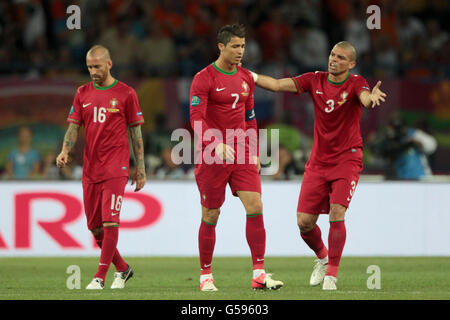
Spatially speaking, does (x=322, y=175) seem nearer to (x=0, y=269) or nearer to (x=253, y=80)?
(x=253, y=80)

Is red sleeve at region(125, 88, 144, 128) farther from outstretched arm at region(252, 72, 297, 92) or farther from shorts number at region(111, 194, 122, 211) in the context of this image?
outstretched arm at region(252, 72, 297, 92)

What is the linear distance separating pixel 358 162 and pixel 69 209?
5.56 metres

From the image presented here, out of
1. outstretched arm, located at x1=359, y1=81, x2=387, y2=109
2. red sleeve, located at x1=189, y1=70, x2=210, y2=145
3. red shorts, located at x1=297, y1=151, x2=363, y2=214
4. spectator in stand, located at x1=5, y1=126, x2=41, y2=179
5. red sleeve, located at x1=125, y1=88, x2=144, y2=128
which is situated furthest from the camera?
spectator in stand, located at x1=5, y1=126, x2=41, y2=179

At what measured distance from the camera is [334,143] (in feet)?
31.2

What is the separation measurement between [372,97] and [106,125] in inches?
100

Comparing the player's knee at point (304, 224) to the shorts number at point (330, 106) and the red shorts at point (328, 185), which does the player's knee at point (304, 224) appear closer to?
the red shorts at point (328, 185)

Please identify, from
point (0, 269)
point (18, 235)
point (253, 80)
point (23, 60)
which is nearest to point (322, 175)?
point (253, 80)

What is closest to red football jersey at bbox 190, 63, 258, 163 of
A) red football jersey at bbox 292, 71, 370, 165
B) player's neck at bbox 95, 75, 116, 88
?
red football jersey at bbox 292, 71, 370, 165

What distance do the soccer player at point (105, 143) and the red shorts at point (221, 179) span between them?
0.72 meters

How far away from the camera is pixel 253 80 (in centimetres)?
948

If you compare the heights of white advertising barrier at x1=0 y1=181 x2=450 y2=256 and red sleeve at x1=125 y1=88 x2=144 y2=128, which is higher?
red sleeve at x1=125 y1=88 x2=144 y2=128

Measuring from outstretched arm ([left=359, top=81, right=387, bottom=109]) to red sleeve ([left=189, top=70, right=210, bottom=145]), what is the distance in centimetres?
142

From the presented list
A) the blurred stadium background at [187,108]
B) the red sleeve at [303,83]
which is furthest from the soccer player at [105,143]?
the blurred stadium background at [187,108]

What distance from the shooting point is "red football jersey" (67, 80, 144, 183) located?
377 inches
